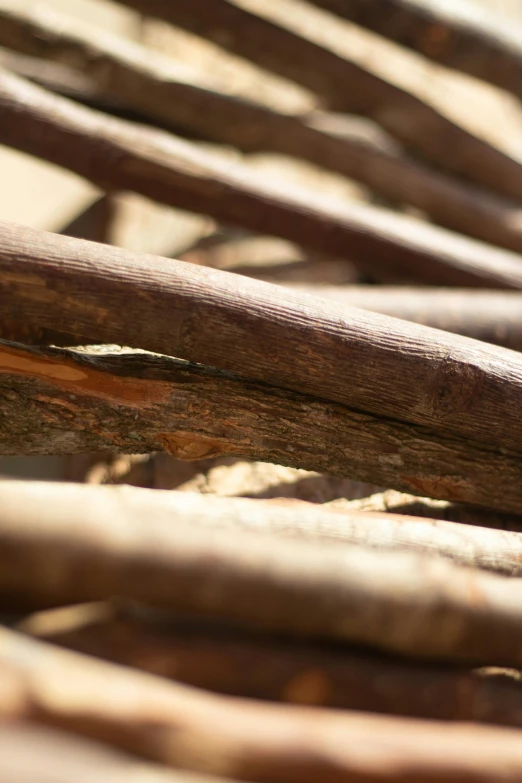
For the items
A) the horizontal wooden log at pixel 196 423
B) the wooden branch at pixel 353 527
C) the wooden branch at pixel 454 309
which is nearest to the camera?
the wooden branch at pixel 353 527

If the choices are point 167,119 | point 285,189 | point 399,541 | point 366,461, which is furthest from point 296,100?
point 399,541

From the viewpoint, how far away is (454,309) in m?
1.44

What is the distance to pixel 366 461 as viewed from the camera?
1064mm

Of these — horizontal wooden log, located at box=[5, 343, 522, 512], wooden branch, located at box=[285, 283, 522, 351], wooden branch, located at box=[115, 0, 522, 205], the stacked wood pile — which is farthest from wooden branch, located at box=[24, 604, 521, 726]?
wooden branch, located at box=[115, 0, 522, 205]

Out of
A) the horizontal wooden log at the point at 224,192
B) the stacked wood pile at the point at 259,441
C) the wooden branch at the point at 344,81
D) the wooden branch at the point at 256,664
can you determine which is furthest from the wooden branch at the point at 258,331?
the wooden branch at the point at 344,81

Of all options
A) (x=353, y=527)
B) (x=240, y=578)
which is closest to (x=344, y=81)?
(x=353, y=527)

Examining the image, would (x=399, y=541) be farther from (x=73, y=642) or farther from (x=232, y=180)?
(x=232, y=180)

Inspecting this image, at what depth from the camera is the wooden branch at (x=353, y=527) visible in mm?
808

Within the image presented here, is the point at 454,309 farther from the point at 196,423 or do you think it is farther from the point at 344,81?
the point at 344,81

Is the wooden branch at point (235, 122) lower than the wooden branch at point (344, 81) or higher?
lower

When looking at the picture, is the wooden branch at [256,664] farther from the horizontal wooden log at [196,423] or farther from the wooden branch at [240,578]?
the horizontal wooden log at [196,423]

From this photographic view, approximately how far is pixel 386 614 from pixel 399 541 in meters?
0.28

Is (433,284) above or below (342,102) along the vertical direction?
below

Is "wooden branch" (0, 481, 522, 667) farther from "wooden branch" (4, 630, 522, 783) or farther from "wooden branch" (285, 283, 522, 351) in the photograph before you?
"wooden branch" (285, 283, 522, 351)
